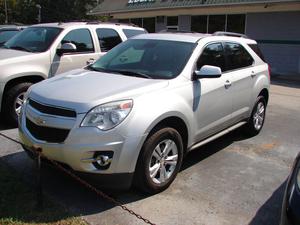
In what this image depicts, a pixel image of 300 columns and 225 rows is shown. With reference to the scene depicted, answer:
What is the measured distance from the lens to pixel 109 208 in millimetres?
4105

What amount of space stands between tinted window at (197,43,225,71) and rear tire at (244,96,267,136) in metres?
1.35

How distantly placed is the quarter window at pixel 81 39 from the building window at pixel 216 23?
12.8 meters

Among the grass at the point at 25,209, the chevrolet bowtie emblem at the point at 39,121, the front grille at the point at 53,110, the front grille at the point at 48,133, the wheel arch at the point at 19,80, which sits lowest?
the grass at the point at 25,209

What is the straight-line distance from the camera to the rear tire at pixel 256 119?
263 inches

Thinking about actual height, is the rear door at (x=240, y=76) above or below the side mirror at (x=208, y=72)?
below

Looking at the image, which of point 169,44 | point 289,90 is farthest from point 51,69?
point 289,90

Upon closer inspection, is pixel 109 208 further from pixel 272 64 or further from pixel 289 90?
pixel 272 64

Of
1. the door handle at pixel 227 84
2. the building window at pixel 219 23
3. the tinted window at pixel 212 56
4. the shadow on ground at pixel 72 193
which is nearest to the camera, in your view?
the shadow on ground at pixel 72 193

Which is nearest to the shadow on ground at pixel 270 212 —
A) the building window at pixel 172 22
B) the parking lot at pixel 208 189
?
the parking lot at pixel 208 189

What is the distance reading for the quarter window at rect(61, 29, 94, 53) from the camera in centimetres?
777

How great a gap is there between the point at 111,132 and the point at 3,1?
55.6m

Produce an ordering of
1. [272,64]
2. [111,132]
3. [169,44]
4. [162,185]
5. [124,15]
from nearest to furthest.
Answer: [111,132] < [162,185] < [169,44] < [272,64] < [124,15]

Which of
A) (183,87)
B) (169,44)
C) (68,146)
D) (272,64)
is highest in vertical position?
(169,44)

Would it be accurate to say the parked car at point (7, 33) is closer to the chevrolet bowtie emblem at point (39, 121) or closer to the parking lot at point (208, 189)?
the parking lot at point (208, 189)
